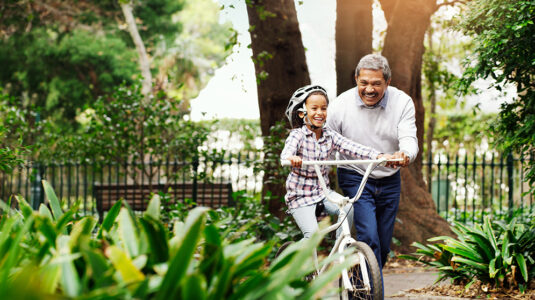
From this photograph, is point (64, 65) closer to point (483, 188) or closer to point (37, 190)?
point (37, 190)

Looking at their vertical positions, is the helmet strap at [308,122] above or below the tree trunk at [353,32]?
below

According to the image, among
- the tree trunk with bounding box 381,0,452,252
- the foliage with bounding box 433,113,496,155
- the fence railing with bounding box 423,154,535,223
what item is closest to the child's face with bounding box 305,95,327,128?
the fence railing with bounding box 423,154,535,223

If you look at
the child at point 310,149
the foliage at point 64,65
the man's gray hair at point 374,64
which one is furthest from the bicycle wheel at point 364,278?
the foliage at point 64,65

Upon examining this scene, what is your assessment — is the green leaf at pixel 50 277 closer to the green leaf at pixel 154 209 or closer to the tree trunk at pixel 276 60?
the green leaf at pixel 154 209

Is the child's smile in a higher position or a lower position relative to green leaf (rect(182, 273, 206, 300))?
higher

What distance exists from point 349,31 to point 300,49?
2.47 ft

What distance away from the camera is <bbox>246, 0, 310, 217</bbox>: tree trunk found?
783 centimetres

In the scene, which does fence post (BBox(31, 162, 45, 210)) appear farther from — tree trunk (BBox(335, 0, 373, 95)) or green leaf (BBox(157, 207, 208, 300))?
green leaf (BBox(157, 207, 208, 300))

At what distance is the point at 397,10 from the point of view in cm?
835

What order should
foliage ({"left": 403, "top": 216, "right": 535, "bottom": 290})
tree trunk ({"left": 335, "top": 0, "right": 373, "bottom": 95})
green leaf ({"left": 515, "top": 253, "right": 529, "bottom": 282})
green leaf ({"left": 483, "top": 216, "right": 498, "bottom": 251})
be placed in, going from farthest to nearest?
tree trunk ({"left": 335, "top": 0, "right": 373, "bottom": 95}) → green leaf ({"left": 483, "top": 216, "right": 498, "bottom": 251}) → foliage ({"left": 403, "top": 216, "right": 535, "bottom": 290}) → green leaf ({"left": 515, "top": 253, "right": 529, "bottom": 282})

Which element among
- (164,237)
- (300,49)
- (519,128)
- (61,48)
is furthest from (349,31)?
(61,48)

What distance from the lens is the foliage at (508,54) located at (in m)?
5.31

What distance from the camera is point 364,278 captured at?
3.65 m

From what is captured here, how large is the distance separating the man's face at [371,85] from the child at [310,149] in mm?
303
